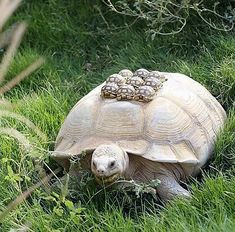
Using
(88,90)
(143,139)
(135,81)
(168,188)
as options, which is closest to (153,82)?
(135,81)

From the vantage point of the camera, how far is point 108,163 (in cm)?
295

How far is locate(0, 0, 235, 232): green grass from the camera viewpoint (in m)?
2.82

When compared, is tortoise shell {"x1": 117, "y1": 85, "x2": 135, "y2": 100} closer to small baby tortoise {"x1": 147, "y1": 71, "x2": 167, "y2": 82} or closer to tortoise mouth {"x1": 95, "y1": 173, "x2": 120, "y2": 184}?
small baby tortoise {"x1": 147, "y1": 71, "x2": 167, "y2": 82}

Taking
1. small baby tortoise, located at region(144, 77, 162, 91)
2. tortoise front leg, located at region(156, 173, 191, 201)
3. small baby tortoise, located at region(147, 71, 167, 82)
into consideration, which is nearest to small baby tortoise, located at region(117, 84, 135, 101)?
small baby tortoise, located at region(144, 77, 162, 91)

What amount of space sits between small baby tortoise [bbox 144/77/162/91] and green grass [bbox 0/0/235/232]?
390mm

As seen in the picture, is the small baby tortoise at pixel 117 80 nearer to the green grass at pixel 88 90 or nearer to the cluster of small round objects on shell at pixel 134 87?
the cluster of small round objects on shell at pixel 134 87

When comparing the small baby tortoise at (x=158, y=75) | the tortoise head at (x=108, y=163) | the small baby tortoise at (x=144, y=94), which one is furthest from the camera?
the small baby tortoise at (x=158, y=75)

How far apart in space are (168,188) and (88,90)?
4.51 feet

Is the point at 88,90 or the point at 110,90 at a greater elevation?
the point at 110,90

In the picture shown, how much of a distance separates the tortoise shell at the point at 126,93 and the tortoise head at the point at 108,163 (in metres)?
0.30

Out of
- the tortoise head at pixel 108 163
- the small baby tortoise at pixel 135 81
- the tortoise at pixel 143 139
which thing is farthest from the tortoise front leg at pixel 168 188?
the small baby tortoise at pixel 135 81

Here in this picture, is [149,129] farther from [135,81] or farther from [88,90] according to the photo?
[88,90]

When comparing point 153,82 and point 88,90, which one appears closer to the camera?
point 153,82

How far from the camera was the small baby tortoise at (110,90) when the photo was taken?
3281 mm
